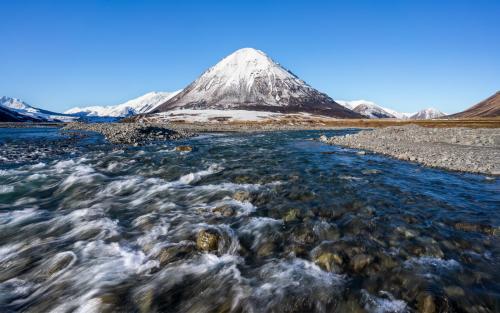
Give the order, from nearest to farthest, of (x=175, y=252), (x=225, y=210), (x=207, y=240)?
(x=175, y=252) → (x=207, y=240) → (x=225, y=210)

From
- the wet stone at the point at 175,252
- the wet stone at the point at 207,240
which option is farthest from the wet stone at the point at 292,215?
the wet stone at the point at 175,252

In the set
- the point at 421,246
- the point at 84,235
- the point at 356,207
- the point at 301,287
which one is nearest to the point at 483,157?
the point at 356,207

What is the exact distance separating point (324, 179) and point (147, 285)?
1107cm

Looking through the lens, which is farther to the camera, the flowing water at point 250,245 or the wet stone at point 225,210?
→ the wet stone at point 225,210

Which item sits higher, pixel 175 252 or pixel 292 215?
pixel 292 215

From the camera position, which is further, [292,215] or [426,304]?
[292,215]

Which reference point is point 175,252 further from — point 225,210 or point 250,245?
point 225,210

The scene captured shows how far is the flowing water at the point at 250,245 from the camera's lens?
5977 mm

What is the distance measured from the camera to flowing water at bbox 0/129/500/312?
598 cm

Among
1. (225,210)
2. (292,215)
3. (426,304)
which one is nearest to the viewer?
(426,304)

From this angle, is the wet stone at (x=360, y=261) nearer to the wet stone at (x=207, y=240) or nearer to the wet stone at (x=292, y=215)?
the wet stone at (x=292, y=215)

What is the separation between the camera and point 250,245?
8.19 m

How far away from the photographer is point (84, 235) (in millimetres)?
8961

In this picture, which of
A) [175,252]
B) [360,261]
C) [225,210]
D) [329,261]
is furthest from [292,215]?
[175,252]
